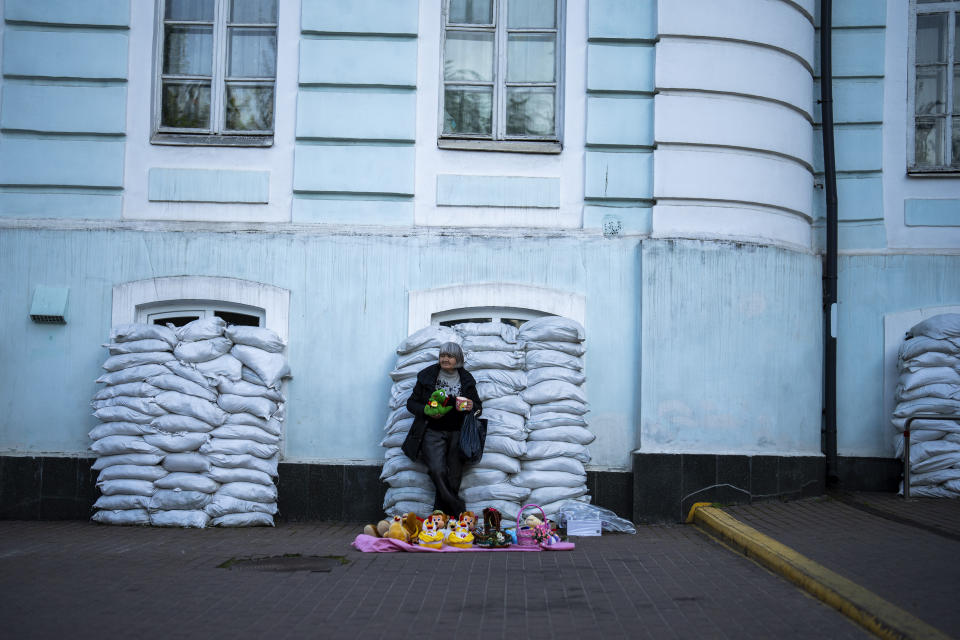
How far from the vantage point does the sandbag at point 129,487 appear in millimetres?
10023

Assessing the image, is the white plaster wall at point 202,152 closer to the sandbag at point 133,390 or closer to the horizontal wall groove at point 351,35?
the horizontal wall groove at point 351,35

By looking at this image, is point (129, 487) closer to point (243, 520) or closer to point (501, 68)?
point (243, 520)

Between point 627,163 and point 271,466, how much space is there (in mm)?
4674

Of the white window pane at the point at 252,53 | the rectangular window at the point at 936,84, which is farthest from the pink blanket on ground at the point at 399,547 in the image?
the rectangular window at the point at 936,84

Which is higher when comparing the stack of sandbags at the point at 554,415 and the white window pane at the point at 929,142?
the white window pane at the point at 929,142

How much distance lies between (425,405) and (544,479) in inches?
52.4

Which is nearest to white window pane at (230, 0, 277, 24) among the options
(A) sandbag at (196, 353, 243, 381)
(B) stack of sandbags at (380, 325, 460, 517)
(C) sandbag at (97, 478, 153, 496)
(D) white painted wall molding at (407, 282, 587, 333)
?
(D) white painted wall molding at (407, 282, 587, 333)

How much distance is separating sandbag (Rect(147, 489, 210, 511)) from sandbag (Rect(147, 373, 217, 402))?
0.91 m

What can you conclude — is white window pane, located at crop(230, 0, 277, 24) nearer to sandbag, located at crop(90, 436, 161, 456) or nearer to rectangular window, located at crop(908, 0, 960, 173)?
sandbag, located at crop(90, 436, 161, 456)

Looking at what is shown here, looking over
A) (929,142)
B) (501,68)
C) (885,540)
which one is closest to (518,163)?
(501,68)

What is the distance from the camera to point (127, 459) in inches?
399

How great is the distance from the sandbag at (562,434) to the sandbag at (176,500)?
315cm

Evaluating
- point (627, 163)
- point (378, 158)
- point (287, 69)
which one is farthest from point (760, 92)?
point (287, 69)

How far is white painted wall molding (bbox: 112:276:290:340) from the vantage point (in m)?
10.8
